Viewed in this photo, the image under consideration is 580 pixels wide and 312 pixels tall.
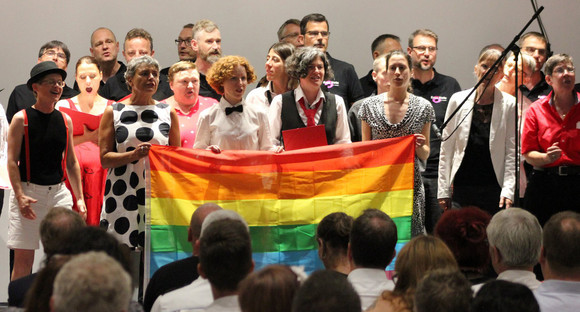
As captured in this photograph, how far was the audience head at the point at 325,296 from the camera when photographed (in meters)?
2.41

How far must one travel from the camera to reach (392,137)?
18.5ft

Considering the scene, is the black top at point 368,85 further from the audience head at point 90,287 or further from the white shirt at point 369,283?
the audience head at point 90,287

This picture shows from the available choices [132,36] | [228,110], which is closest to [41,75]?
[228,110]

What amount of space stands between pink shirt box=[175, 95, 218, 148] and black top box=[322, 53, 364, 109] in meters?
1.02

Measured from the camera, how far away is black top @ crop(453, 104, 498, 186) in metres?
6.05

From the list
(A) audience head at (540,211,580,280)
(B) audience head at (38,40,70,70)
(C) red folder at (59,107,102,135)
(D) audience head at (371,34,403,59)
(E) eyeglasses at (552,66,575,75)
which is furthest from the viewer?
(D) audience head at (371,34,403,59)

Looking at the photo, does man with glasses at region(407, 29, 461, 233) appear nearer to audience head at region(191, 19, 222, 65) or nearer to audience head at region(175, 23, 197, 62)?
audience head at region(191, 19, 222, 65)

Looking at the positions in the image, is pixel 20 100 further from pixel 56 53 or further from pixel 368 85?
pixel 368 85

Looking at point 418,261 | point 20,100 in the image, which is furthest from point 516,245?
point 20,100

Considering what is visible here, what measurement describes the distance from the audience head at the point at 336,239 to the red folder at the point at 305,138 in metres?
1.58

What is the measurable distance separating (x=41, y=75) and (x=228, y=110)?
3.77 feet

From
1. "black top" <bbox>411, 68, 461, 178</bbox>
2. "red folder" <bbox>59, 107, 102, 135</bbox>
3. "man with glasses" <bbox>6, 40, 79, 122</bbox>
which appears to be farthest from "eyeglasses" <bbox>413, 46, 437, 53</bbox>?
"man with glasses" <bbox>6, 40, 79, 122</bbox>

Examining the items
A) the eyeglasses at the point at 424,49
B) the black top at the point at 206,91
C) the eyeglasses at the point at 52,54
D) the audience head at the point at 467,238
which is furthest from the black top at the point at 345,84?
the audience head at the point at 467,238

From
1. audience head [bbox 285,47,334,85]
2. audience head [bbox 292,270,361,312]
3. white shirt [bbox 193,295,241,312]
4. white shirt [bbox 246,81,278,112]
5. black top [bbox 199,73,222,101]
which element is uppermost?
audience head [bbox 285,47,334,85]
